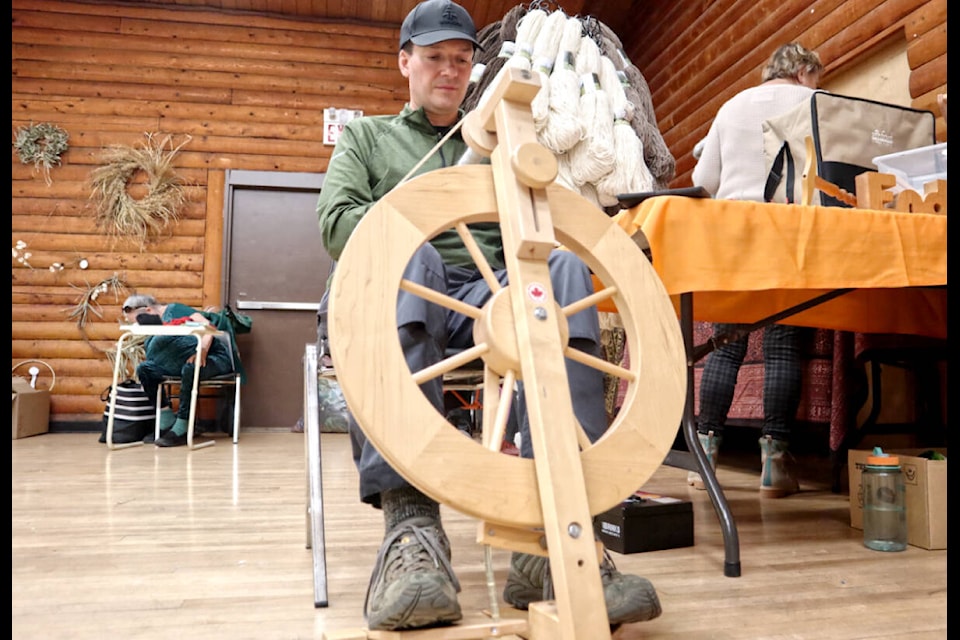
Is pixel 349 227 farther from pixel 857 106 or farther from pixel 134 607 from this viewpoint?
pixel 857 106

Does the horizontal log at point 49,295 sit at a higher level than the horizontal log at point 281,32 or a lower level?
lower

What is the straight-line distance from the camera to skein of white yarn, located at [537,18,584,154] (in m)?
2.82

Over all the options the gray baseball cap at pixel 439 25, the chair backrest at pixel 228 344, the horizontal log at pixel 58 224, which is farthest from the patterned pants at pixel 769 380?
the horizontal log at pixel 58 224

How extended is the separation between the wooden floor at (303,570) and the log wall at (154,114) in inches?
116

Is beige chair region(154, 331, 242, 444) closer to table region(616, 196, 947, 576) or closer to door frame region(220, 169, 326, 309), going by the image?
door frame region(220, 169, 326, 309)

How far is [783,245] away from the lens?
136cm

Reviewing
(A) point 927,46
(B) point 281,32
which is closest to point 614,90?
(A) point 927,46

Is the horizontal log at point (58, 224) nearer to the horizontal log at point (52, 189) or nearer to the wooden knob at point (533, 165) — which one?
the horizontal log at point (52, 189)

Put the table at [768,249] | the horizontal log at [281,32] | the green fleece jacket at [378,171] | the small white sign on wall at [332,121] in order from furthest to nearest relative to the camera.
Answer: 1. the small white sign on wall at [332,121]
2. the horizontal log at [281,32]
3. the table at [768,249]
4. the green fleece jacket at [378,171]

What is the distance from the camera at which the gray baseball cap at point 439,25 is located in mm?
1240

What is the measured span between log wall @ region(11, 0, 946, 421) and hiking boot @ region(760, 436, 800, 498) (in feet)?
9.40
